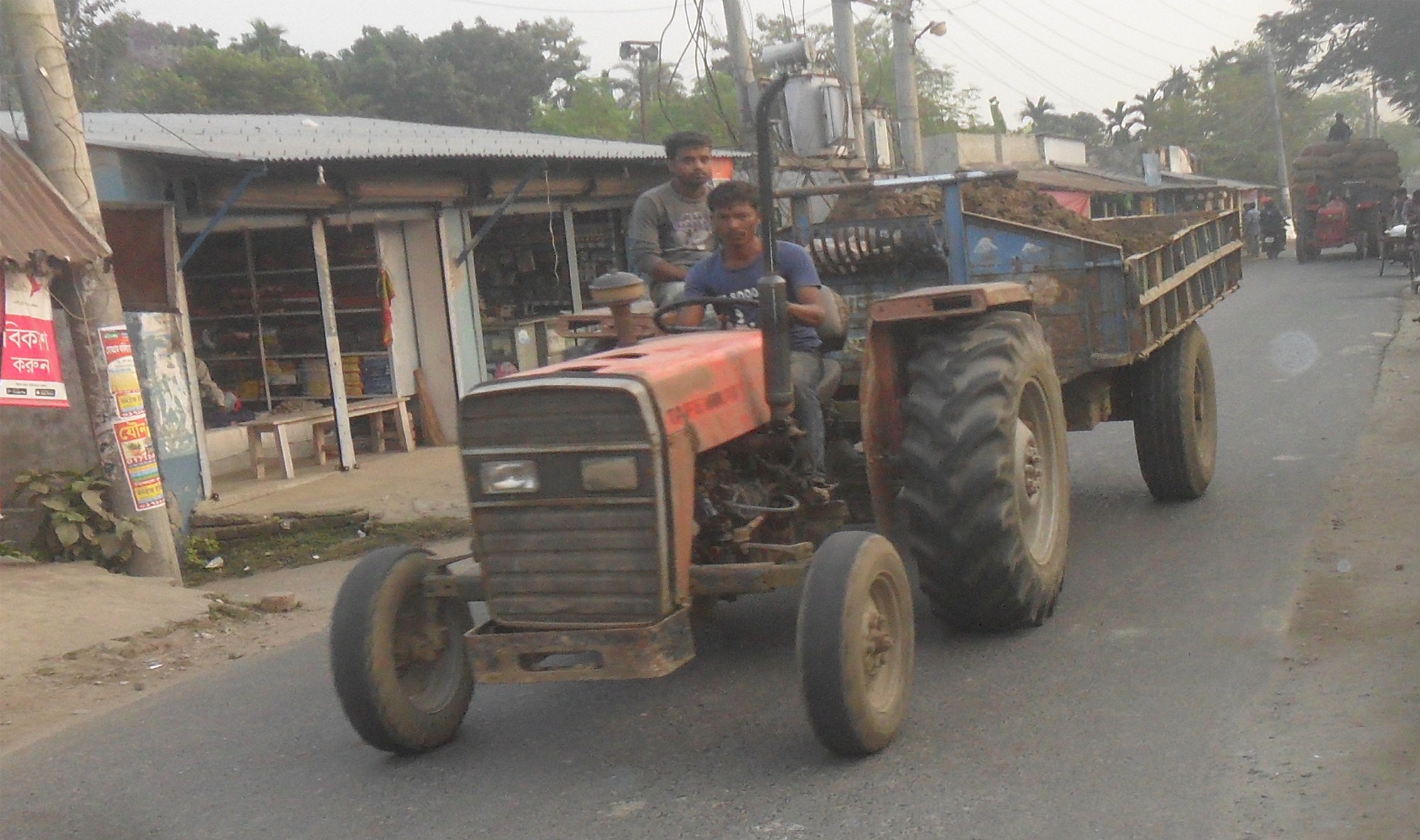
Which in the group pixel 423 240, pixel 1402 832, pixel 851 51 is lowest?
pixel 1402 832

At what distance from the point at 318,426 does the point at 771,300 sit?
8.58 m

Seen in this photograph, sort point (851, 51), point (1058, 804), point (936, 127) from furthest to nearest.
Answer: point (936, 127)
point (851, 51)
point (1058, 804)

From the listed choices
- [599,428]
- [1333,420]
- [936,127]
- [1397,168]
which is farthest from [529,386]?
[936,127]

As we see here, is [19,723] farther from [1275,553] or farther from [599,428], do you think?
[1275,553]

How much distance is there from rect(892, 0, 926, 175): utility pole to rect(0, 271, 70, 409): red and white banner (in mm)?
16877

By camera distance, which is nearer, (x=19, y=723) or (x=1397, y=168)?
(x=19, y=723)

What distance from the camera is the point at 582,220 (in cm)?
1669

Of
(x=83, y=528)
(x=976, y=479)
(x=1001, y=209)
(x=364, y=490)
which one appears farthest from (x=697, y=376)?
→ (x=364, y=490)

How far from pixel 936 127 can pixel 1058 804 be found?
52.6m

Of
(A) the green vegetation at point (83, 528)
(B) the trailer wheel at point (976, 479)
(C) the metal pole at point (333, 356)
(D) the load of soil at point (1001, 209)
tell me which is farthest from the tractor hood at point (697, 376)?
(C) the metal pole at point (333, 356)

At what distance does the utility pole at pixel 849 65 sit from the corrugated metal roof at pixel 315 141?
4673 millimetres

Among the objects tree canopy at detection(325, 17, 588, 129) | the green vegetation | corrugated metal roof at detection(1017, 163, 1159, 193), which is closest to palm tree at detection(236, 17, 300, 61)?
tree canopy at detection(325, 17, 588, 129)

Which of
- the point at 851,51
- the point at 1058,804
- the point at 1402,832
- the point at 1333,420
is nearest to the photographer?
the point at 1402,832

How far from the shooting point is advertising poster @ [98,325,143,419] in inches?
346
